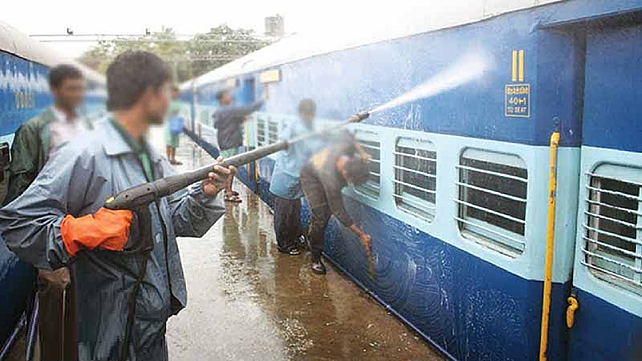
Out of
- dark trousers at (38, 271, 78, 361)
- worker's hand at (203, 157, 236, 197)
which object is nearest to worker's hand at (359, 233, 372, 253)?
worker's hand at (203, 157, 236, 197)

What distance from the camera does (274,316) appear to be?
501 cm

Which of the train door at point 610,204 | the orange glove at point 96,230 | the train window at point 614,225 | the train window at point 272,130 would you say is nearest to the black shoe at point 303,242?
the train window at point 272,130

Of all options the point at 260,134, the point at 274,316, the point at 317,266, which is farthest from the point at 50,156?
the point at 260,134

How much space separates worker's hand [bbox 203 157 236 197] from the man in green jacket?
514mm

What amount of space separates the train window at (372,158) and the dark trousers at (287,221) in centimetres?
164

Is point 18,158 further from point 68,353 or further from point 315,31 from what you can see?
point 315,31

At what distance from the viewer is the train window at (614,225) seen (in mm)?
2605

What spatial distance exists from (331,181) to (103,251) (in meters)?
3.11

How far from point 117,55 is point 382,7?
9.58 ft

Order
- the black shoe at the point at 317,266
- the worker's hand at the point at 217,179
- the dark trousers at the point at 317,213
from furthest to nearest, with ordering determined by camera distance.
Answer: the black shoe at the point at 317,266 < the dark trousers at the point at 317,213 < the worker's hand at the point at 217,179

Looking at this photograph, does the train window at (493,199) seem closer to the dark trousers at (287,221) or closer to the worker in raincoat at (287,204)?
the worker in raincoat at (287,204)

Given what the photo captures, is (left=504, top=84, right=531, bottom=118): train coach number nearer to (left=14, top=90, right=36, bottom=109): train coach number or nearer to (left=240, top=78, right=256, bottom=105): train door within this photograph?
(left=240, top=78, right=256, bottom=105): train door

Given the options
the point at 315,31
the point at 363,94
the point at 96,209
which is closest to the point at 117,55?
the point at 96,209

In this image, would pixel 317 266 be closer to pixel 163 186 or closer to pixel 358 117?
pixel 358 117
